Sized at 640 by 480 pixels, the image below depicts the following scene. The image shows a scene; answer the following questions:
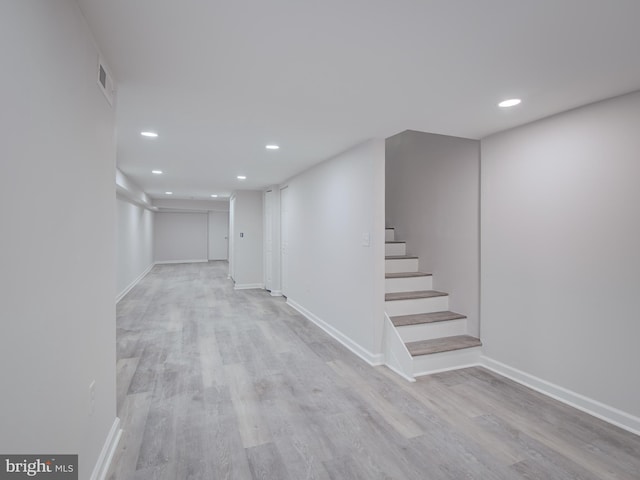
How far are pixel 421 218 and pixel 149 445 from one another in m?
3.64

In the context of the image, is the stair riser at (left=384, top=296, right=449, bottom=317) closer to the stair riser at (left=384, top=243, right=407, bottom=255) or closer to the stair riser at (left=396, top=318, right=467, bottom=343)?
the stair riser at (left=396, top=318, right=467, bottom=343)

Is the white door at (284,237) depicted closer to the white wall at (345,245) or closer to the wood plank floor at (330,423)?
the white wall at (345,245)

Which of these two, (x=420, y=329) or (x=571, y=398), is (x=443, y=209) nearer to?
(x=420, y=329)

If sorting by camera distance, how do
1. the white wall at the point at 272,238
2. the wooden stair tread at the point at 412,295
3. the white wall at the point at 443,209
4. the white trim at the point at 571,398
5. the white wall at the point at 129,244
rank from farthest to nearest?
the white wall at the point at 272,238 → the white wall at the point at 129,244 → the wooden stair tread at the point at 412,295 → the white wall at the point at 443,209 → the white trim at the point at 571,398

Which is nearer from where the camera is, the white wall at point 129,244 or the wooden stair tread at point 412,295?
the wooden stair tread at point 412,295

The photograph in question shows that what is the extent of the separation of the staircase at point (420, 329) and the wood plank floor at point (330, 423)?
0.50ft

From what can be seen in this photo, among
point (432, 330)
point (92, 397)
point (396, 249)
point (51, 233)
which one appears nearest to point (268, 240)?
point (396, 249)

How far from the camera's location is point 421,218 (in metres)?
4.34

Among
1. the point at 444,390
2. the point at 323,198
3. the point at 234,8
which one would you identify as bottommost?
the point at 444,390

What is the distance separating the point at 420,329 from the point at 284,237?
12.0 ft

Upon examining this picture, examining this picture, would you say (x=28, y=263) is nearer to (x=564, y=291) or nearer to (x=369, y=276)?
(x=369, y=276)

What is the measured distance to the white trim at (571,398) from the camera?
88.9 inches

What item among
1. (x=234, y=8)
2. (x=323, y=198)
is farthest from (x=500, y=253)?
(x=234, y=8)

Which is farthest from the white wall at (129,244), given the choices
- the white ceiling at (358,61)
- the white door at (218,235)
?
the white door at (218,235)
